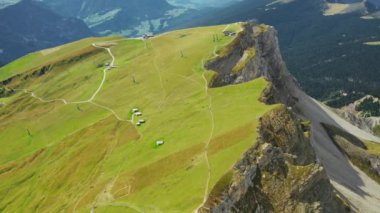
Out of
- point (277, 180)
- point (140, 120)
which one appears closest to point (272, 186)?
point (277, 180)

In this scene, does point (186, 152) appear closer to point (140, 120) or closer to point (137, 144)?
point (137, 144)

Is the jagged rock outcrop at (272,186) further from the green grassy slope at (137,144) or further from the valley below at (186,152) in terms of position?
the green grassy slope at (137,144)

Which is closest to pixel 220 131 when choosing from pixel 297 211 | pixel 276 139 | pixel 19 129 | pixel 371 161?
pixel 276 139

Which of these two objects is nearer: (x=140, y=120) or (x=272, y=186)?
(x=272, y=186)

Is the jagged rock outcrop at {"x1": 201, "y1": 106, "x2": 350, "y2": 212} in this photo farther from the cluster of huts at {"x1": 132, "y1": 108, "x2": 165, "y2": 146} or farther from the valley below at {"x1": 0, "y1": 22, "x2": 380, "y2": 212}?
the cluster of huts at {"x1": 132, "y1": 108, "x2": 165, "y2": 146}

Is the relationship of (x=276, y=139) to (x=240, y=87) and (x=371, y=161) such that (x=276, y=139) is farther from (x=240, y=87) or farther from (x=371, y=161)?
(x=371, y=161)

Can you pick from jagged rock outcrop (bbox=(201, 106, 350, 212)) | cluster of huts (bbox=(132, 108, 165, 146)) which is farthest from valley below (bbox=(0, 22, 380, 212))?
cluster of huts (bbox=(132, 108, 165, 146))
